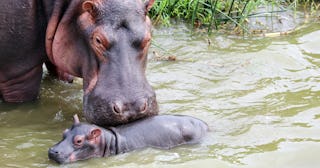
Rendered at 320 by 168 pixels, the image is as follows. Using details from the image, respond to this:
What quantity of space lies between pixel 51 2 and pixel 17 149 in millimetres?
1251

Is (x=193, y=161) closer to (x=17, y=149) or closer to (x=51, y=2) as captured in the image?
(x=17, y=149)

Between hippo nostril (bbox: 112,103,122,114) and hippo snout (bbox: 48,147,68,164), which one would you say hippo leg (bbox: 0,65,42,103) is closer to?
hippo nostril (bbox: 112,103,122,114)

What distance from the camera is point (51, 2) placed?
532 centimetres

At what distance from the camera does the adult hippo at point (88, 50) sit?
A: 464cm

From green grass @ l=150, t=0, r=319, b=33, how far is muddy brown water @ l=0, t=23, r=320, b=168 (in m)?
0.19

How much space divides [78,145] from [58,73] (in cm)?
197

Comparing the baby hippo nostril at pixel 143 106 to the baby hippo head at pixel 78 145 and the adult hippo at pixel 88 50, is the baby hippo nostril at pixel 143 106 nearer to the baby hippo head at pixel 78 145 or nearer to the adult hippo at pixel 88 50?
the adult hippo at pixel 88 50

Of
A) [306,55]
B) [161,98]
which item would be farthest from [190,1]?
[161,98]

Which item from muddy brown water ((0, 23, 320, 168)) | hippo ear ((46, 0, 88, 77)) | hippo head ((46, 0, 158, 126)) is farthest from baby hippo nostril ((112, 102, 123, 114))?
hippo ear ((46, 0, 88, 77))

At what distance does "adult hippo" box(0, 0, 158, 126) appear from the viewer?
183 inches

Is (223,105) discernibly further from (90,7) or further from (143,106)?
(90,7)

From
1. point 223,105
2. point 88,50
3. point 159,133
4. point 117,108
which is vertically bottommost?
point 223,105

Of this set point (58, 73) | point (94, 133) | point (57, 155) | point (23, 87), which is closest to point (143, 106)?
point (94, 133)

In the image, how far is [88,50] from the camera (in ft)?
16.4
